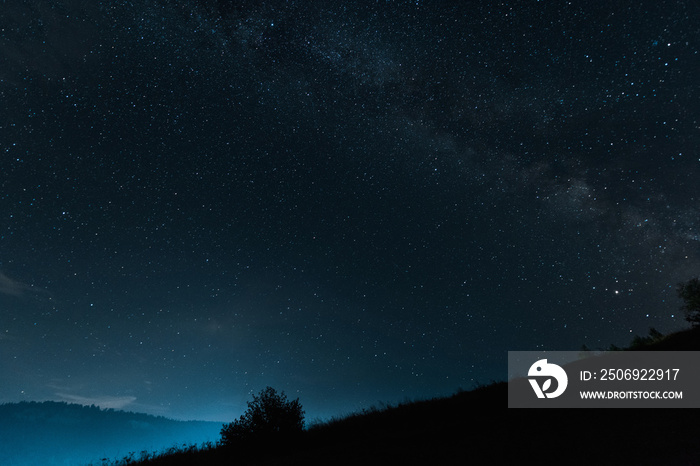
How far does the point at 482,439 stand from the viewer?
9.05 meters

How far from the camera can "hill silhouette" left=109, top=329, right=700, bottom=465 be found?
7395mm

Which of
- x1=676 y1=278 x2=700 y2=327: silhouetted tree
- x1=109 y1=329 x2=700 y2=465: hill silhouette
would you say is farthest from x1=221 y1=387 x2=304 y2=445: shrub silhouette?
x1=676 y1=278 x2=700 y2=327: silhouetted tree

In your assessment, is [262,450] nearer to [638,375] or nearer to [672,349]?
[638,375]

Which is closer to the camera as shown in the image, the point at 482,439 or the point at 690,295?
the point at 482,439

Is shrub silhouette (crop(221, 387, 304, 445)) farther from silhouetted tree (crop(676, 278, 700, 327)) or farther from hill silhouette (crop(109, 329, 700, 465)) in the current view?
silhouetted tree (crop(676, 278, 700, 327))

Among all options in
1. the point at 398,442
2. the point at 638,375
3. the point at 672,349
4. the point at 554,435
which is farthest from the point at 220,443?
the point at 672,349

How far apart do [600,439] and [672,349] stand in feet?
40.1

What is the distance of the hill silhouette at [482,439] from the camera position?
7395mm

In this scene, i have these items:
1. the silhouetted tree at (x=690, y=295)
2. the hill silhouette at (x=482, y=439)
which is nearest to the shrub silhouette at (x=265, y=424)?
the hill silhouette at (x=482, y=439)

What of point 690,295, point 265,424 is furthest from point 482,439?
point 690,295

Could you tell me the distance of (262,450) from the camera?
12742 millimetres

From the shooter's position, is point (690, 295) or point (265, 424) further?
point (690, 295)

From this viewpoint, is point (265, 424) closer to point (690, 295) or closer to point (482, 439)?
point (482, 439)

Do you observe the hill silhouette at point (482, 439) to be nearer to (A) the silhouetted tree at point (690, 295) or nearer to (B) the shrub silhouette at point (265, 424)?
(B) the shrub silhouette at point (265, 424)
